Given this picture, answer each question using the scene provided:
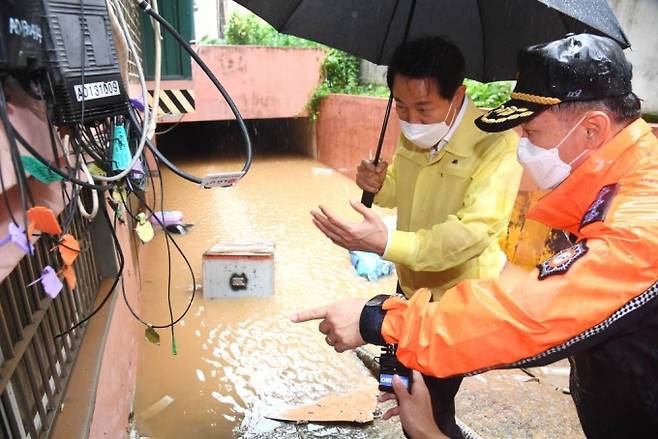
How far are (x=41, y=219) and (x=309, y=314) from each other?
2.66 ft

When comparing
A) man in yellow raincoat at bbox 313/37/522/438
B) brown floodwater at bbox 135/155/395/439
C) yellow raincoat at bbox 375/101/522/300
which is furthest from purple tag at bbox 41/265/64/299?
brown floodwater at bbox 135/155/395/439

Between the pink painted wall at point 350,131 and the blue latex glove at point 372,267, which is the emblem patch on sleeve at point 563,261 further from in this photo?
the pink painted wall at point 350,131

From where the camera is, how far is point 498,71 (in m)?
2.28

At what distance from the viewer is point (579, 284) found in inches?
37.2

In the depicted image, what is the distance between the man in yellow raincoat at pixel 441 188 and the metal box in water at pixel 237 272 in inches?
96.2

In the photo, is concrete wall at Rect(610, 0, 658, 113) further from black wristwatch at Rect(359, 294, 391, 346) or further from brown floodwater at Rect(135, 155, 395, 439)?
black wristwatch at Rect(359, 294, 391, 346)

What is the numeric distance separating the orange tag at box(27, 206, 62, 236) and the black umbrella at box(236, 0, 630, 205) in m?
1.62

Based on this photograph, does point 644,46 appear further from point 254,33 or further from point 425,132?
point 254,33

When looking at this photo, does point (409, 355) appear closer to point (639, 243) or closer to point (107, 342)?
point (639, 243)

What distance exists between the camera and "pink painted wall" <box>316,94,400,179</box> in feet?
24.9

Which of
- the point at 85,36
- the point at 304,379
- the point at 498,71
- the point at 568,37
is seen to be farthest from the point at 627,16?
the point at 85,36

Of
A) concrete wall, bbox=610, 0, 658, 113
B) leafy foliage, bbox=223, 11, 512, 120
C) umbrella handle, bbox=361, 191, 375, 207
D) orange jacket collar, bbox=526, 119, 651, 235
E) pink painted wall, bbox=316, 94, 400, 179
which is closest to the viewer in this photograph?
orange jacket collar, bbox=526, 119, 651, 235

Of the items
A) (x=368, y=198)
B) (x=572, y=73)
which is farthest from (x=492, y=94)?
(x=572, y=73)

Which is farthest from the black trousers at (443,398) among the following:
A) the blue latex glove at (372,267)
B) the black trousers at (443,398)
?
the blue latex glove at (372,267)
